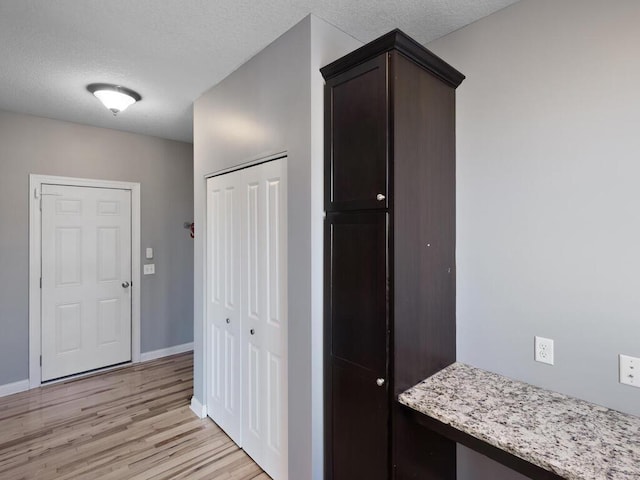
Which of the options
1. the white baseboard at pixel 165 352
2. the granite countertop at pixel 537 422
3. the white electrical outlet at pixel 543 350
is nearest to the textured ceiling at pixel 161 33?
the white electrical outlet at pixel 543 350

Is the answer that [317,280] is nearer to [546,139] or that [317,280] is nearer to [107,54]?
[546,139]

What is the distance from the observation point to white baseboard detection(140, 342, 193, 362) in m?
3.94

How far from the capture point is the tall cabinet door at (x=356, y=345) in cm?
141

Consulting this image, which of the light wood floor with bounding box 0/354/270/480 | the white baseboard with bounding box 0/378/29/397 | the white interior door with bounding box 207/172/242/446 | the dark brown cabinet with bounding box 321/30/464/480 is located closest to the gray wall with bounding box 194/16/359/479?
the dark brown cabinet with bounding box 321/30/464/480

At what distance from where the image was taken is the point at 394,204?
138 centimetres

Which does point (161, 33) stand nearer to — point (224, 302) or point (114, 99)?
point (114, 99)

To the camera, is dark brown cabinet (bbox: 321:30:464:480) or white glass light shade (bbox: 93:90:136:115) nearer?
dark brown cabinet (bbox: 321:30:464:480)

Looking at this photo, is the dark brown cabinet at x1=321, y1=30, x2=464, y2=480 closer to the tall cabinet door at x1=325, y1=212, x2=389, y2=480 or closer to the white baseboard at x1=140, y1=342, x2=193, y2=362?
the tall cabinet door at x1=325, y1=212, x2=389, y2=480

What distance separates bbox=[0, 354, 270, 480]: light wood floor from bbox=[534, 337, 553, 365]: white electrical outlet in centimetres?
173

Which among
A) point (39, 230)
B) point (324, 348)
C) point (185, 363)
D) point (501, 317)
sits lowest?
point (185, 363)

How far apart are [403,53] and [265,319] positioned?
5.21ft

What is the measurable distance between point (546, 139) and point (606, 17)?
19.5 inches

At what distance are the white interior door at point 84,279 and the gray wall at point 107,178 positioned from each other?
0.16 metres

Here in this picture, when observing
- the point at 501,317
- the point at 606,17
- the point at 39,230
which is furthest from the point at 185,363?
the point at 606,17
